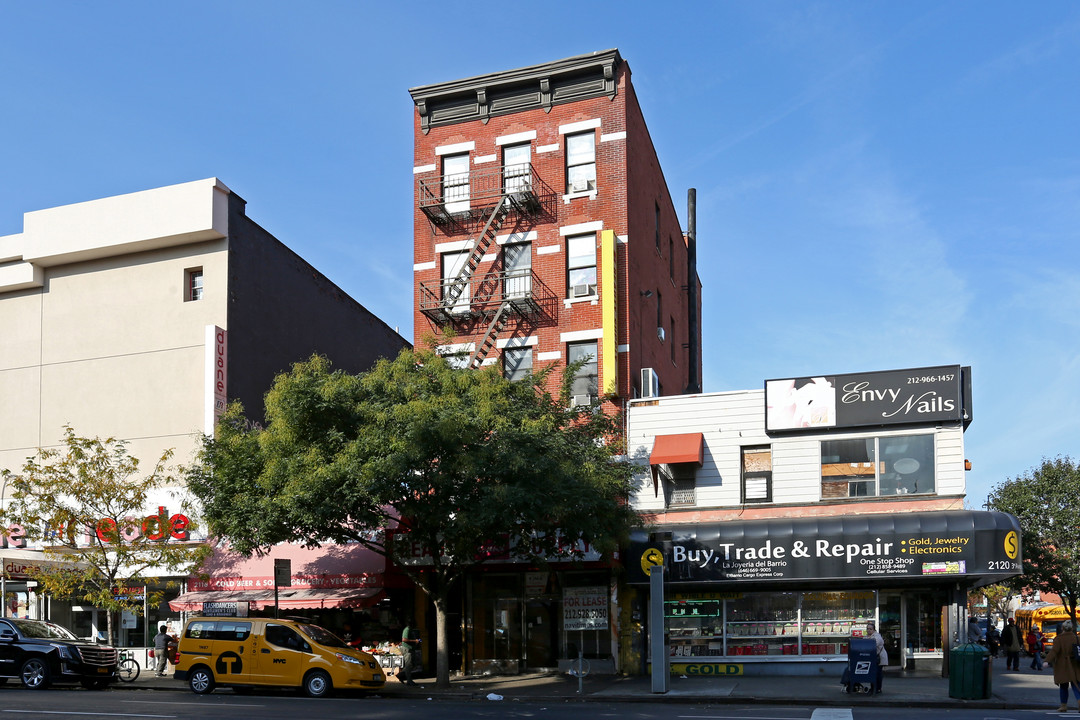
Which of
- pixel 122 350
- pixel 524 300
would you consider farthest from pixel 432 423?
pixel 122 350

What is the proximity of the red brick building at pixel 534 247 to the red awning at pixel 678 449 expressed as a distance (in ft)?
6.73

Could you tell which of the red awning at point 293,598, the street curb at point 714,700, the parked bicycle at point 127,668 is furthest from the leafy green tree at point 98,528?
the street curb at point 714,700

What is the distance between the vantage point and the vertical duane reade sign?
3219 cm

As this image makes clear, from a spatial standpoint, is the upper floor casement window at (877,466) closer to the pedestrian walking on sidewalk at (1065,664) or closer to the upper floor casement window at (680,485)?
the upper floor casement window at (680,485)

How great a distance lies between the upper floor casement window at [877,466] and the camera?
27.0 m

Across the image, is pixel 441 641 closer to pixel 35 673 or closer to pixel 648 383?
pixel 35 673

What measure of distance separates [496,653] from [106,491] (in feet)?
38.5

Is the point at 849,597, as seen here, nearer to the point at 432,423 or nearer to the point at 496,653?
the point at 496,653

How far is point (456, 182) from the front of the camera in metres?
33.4

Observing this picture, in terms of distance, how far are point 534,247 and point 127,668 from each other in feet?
56.3

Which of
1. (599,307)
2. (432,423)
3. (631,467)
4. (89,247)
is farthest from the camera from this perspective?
(89,247)

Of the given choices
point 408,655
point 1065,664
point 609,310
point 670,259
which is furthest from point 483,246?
point 1065,664

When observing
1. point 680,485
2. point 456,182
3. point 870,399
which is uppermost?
point 456,182

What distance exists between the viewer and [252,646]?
77.7 ft
